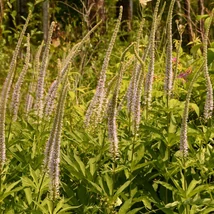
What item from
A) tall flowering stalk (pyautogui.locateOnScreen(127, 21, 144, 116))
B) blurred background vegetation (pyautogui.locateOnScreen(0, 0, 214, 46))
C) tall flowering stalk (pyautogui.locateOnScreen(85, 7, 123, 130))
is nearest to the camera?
tall flowering stalk (pyautogui.locateOnScreen(127, 21, 144, 116))

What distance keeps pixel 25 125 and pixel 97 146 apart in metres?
0.77

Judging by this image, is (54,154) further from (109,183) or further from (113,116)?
(109,183)

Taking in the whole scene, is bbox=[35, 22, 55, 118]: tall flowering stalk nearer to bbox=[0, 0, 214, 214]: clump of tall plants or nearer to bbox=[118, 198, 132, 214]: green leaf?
bbox=[0, 0, 214, 214]: clump of tall plants

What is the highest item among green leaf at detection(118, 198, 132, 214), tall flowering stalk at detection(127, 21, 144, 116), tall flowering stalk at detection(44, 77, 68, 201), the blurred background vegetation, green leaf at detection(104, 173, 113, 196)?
the blurred background vegetation

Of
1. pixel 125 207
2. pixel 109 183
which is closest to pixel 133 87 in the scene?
pixel 109 183

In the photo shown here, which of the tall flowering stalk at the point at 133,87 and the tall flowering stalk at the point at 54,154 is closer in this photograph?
the tall flowering stalk at the point at 54,154

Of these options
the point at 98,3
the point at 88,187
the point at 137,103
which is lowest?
the point at 88,187

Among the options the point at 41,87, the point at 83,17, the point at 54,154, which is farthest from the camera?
the point at 83,17

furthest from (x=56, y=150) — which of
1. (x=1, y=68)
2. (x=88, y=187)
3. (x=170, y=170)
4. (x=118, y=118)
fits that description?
(x=1, y=68)

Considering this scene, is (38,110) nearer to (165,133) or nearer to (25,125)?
(25,125)

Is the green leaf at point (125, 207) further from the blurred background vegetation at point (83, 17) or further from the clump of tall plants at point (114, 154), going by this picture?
the blurred background vegetation at point (83, 17)

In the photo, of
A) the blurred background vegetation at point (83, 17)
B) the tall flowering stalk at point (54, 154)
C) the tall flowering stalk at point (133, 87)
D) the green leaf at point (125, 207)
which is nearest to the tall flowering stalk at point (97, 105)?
the tall flowering stalk at point (133, 87)

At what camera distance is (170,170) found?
3113mm

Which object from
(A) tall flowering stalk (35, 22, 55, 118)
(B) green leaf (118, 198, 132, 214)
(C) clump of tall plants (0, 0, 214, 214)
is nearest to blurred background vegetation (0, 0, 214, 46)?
(C) clump of tall plants (0, 0, 214, 214)
